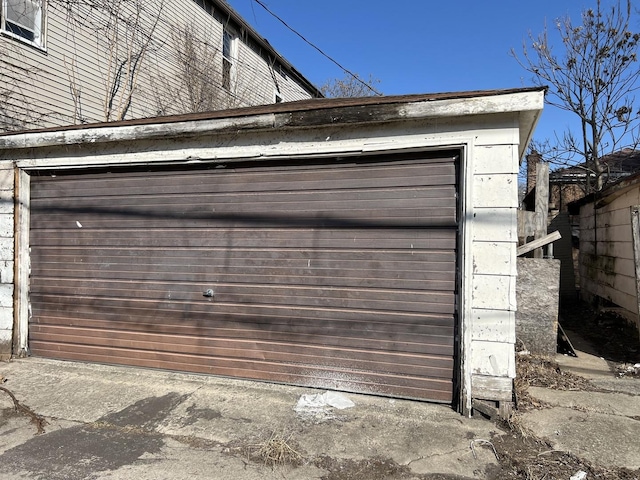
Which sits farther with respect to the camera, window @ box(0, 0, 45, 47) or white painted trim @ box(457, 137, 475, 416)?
window @ box(0, 0, 45, 47)

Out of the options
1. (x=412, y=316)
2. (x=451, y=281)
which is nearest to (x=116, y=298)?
(x=412, y=316)

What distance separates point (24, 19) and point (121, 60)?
2.20m

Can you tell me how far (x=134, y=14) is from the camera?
9.73m

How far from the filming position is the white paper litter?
12.4 feet

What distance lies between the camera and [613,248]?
735 centimetres

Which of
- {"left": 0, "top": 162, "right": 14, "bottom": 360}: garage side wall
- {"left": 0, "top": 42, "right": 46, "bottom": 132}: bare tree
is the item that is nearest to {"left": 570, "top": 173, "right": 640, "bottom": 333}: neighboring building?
{"left": 0, "top": 162, "right": 14, "bottom": 360}: garage side wall

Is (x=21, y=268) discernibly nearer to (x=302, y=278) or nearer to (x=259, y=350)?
(x=259, y=350)

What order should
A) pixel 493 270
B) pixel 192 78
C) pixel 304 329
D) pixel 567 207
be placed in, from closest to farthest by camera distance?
pixel 493 270, pixel 304 329, pixel 567 207, pixel 192 78

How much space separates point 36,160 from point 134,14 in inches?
252

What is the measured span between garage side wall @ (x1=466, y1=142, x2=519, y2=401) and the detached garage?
0.04 feet

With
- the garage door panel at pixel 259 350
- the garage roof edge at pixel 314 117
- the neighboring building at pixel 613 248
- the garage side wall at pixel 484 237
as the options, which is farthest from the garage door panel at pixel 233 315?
the neighboring building at pixel 613 248

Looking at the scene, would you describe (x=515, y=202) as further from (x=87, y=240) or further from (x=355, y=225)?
(x=87, y=240)

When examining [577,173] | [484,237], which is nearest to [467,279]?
[484,237]

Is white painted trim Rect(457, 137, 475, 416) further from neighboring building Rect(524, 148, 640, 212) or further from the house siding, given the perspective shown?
neighboring building Rect(524, 148, 640, 212)
